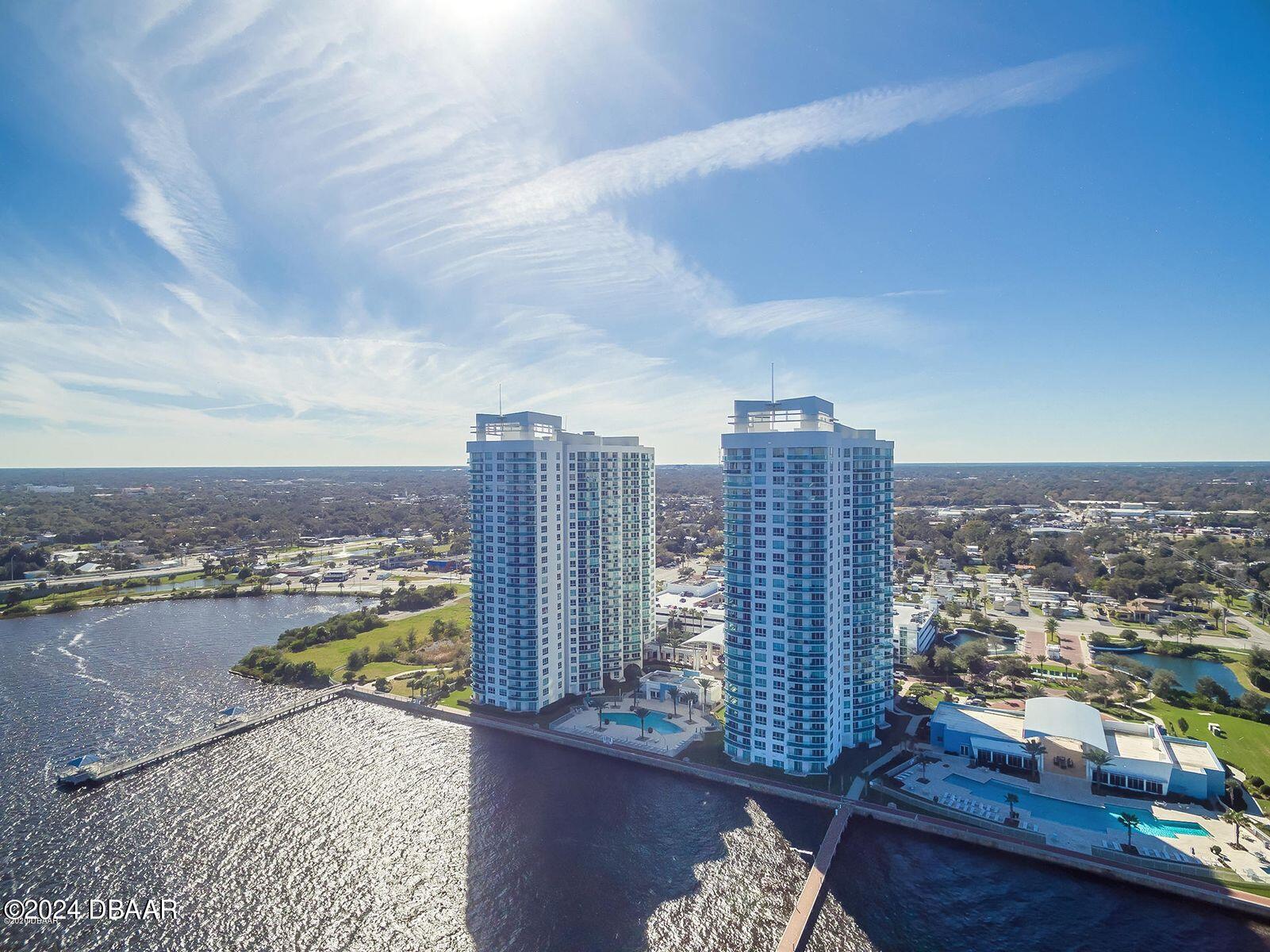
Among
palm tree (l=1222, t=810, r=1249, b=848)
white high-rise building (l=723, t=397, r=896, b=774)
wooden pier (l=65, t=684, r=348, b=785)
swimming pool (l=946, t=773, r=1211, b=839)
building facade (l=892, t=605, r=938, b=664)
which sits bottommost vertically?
wooden pier (l=65, t=684, r=348, b=785)

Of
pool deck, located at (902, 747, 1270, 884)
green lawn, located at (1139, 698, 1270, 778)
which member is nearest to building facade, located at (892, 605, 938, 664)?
green lawn, located at (1139, 698, 1270, 778)

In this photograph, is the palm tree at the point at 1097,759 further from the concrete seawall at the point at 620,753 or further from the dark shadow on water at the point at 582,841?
the dark shadow on water at the point at 582,841

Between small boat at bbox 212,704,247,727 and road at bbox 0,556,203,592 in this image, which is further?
road at bbox 0,556,203,592

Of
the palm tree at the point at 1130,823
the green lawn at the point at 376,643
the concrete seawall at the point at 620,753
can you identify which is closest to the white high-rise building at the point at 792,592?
the concrete seawall at the point at 620,753

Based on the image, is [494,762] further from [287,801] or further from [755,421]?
[755,421]

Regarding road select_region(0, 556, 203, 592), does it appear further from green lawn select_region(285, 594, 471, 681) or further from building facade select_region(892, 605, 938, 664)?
building facade select_region(892, 605, 938, 664)
